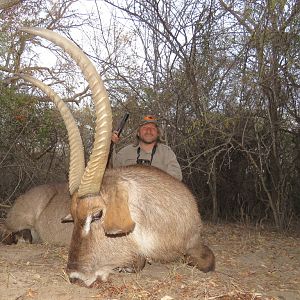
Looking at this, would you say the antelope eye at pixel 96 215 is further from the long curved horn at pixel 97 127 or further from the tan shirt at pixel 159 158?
the tan shirt at pixel 159 158

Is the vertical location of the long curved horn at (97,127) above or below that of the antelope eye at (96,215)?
above

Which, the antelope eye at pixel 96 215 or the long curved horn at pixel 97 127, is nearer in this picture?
the long curved horn at pixel 97 127

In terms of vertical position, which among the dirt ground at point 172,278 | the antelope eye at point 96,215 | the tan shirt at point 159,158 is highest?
the tan shirt at point 159,158

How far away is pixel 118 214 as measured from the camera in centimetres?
405

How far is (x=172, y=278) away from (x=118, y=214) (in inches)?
34.7

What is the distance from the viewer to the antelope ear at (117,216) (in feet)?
13.1

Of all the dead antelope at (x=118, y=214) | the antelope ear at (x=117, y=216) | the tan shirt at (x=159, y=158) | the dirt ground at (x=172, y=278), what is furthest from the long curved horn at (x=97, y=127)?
the tan shirt at (x=159, y=158)

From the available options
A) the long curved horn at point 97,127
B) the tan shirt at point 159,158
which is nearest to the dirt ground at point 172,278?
the long curved horn at point 97,127

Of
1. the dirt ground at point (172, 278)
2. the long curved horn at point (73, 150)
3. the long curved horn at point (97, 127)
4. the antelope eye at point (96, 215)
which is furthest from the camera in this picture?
the long curved horn at point (73, 150)

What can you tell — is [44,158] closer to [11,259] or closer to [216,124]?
[216,124]

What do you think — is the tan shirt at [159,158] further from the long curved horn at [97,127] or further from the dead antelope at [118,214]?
the long curved horn at [97,127]

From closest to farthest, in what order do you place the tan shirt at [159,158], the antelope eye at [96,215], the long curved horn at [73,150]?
1. the antelope eye at [96,215]
2. the long curved horn at [73,150]
3. the tan shirt at [159,158]

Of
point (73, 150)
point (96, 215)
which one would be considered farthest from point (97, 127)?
point (96, 215)

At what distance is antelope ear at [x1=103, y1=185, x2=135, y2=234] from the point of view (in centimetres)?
399
